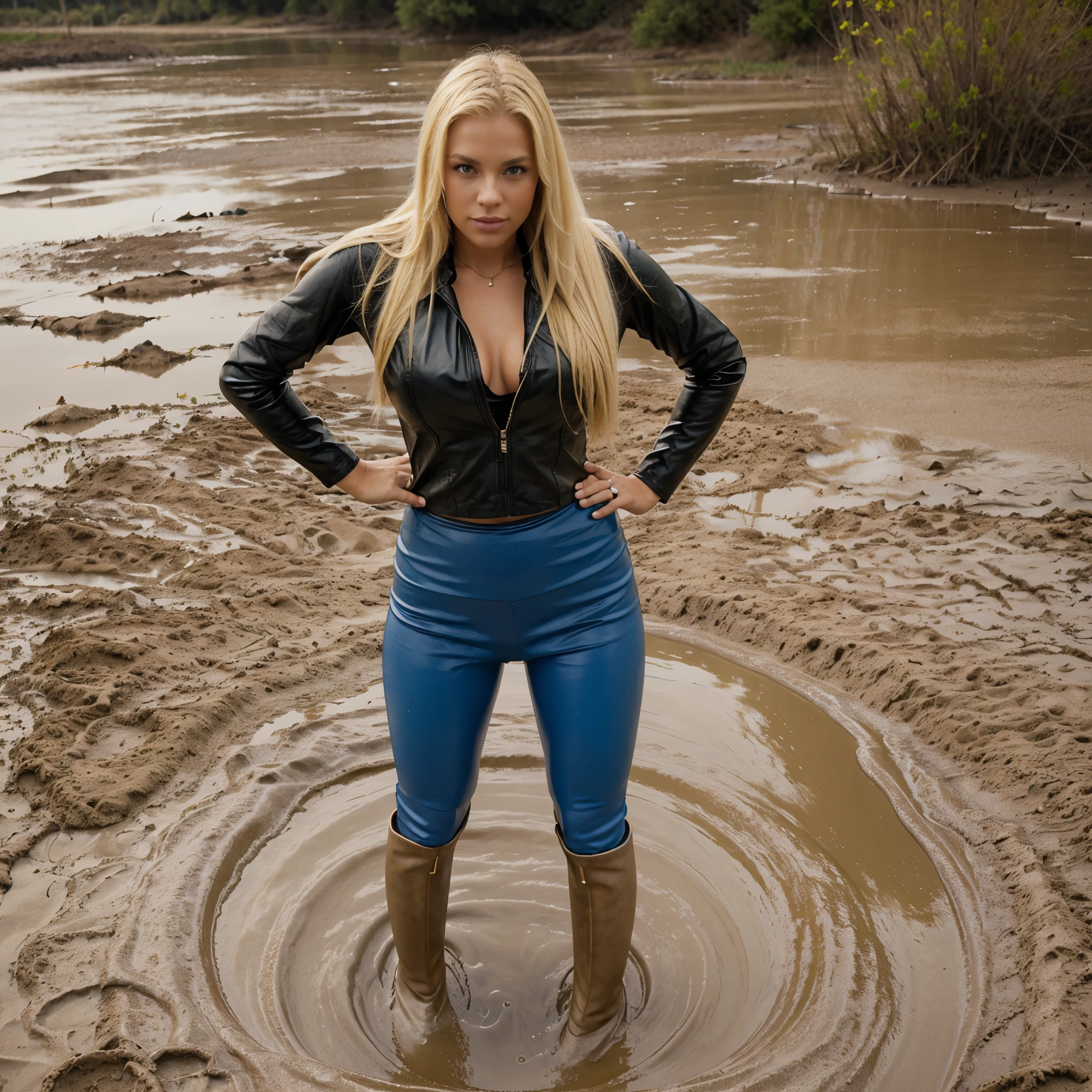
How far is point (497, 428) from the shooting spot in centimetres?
209

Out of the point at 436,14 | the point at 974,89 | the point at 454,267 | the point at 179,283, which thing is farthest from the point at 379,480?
the point at 436,14

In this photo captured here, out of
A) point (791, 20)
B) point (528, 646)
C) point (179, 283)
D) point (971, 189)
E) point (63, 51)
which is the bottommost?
point (179, 283)

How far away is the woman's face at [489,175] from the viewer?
2.00 metres

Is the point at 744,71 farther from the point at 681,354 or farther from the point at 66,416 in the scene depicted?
the point at 681,354

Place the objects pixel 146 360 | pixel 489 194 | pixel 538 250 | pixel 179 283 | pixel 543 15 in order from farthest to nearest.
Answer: pixel 543 15, pixel 179 283, pixel 146 360, pixel 538 250, pixel 489 194

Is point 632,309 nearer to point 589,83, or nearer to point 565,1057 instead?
point 565,1057

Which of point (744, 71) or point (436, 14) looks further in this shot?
point (436, 14)

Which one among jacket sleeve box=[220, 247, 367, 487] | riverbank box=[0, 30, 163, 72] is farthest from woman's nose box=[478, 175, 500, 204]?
riverbank box=[0, 30, 163, 72]

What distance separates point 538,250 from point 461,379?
1.06 ft

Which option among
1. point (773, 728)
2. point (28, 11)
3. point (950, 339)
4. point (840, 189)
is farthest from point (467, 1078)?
point (28, 11)

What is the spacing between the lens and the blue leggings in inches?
84.6

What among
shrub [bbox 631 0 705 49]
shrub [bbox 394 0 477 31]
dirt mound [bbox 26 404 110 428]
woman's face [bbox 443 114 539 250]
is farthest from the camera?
shrub [bbox 394 0 477 31]

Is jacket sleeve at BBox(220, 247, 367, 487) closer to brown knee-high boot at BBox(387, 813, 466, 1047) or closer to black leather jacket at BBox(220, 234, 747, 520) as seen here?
black leather jacket at BBox(220, 234, 747, 520)

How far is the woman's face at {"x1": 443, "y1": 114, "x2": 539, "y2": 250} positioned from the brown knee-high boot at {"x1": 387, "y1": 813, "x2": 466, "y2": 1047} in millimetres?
1252
